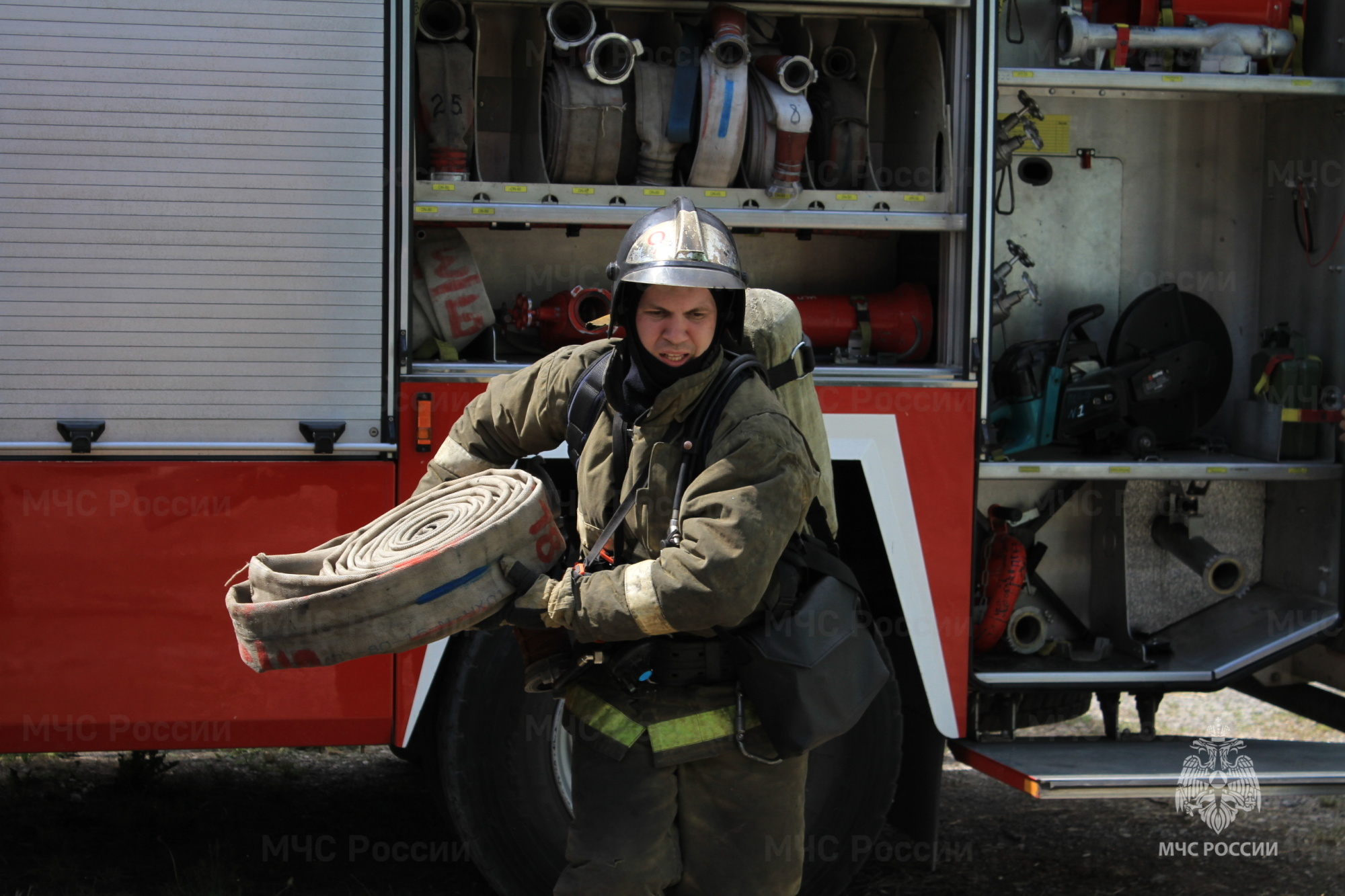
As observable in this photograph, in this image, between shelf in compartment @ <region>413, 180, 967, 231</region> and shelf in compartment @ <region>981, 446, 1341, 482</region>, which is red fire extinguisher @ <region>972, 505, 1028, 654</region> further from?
shelf in compartment @ <region>413, 180, 967, 231</region>

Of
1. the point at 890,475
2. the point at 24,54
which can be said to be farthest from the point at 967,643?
the point at 24,54

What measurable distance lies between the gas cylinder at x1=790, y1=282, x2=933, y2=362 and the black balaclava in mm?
1540

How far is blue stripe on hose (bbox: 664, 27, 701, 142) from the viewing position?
3.75 m

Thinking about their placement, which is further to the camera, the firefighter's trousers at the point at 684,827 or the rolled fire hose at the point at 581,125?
the rolled fire hose at the point at 581,125

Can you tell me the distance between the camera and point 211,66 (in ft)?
10.9

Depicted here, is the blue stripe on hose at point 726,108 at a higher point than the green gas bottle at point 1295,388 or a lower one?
higher

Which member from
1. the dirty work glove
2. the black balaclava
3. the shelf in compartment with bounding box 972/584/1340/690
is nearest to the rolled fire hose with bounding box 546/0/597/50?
the black balaclava

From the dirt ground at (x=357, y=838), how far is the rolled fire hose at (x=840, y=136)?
2.34m

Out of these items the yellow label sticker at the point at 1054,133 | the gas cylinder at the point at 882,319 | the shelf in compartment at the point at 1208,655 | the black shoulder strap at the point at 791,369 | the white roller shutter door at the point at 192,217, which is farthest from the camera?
the yellow label sticker at the point at 1054,133

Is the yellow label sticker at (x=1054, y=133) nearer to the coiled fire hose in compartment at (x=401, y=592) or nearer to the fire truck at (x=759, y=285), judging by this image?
the fire truck at (x=759, y=285)

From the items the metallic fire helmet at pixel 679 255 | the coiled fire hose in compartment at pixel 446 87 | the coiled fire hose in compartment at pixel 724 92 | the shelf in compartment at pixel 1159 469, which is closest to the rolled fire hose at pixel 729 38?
the coiled fire hose in compartment at pixel 724 92

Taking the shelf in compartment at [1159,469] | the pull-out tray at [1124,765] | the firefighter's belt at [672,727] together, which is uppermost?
the shelf in compartment at [1159,469]

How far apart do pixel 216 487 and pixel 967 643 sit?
2202 millimetres

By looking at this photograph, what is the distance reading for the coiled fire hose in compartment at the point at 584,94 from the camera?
3648 mm
